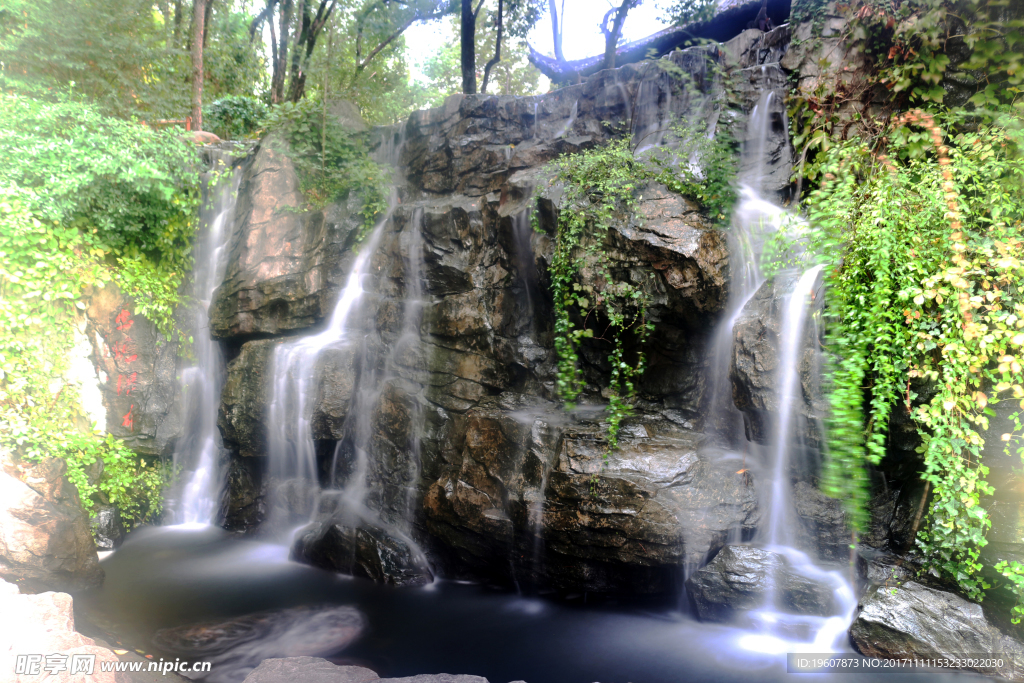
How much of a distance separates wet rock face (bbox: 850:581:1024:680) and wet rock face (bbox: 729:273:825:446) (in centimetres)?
134

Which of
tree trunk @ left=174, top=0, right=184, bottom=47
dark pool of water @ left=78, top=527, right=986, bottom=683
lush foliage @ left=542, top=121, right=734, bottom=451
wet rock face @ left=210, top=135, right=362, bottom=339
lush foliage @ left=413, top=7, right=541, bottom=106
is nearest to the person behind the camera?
dark pool of water @ left=78, top=527, right=986, bottom=683

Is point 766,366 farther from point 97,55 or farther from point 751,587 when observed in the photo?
point 97,55

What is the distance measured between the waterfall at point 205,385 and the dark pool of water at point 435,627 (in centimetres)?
132

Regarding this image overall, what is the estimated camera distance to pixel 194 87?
37.5ft

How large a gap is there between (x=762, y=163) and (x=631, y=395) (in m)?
4.22

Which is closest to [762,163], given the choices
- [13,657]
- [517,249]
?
[517,249]

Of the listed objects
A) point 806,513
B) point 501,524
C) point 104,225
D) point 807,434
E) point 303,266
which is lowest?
point 501,524

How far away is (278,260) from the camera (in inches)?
327

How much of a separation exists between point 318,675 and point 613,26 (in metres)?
12.1

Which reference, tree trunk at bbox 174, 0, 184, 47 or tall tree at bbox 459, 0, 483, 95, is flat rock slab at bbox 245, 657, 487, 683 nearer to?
tall tree at bbox 459, 0, 483, 95

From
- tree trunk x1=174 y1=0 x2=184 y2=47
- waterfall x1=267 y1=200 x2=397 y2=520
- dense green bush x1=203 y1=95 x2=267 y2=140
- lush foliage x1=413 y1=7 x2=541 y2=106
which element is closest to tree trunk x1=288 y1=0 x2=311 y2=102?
dense green bush x1=203 y1=95 x2=267 y2=140

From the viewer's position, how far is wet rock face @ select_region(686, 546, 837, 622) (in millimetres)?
4699

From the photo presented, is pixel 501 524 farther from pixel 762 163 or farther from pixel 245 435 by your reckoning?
pixel 762 163

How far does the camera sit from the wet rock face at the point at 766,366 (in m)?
4.87
